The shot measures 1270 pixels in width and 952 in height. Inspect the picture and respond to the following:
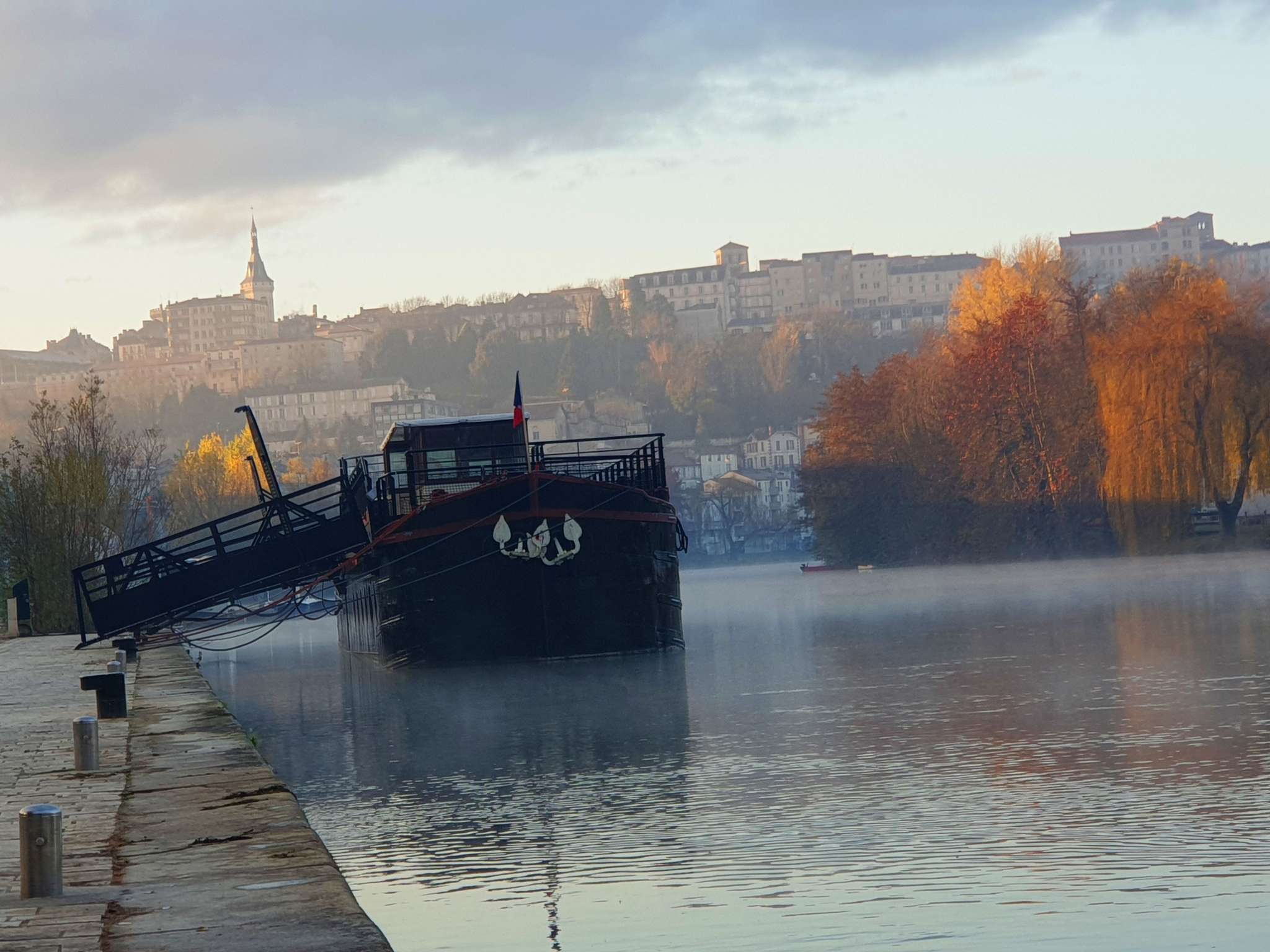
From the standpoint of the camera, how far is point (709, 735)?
17.8 m

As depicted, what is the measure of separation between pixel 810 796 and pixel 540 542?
17.2 meters

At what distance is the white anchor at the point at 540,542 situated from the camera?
29.7m

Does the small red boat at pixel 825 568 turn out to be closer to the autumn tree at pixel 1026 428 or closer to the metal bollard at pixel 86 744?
the autumn tree at pixel 1026 428

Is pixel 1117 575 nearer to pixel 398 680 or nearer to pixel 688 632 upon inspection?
pixel 688 632

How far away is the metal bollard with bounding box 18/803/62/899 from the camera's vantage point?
25.8 feet

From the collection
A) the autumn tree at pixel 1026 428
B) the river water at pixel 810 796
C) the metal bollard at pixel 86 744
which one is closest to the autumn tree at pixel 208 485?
the autumn tree at pixel 1026 428

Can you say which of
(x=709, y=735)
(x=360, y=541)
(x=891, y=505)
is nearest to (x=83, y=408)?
(x=360, y=541)

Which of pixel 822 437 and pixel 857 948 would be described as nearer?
pixel 857 948

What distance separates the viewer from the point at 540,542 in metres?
29.8

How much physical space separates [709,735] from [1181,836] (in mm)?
7754

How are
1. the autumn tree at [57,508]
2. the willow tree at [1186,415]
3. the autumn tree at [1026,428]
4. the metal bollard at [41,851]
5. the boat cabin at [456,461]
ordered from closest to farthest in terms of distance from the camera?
1. the metal bollard at [41,851]
2. the boat cabin at [456,461]
3. the autumn tree at [57,508]
4. the willow tree at [1186,415]
5. the autumn tree at [1026,428]

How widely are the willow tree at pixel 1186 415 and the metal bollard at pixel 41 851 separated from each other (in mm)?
55145

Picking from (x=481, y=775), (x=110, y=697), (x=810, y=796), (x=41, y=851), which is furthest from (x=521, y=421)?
(x=41, y=851)

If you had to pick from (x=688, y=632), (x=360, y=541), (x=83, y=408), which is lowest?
(x=688, y=632)
